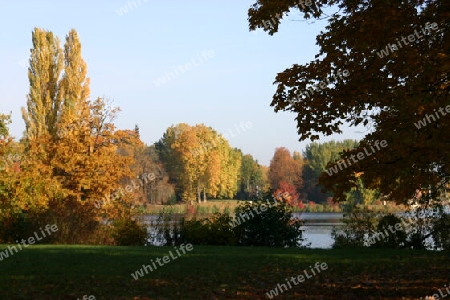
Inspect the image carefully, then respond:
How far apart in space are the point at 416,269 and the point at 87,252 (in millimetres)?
9390

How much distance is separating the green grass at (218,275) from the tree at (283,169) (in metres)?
71.4

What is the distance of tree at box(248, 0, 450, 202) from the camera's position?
8.37 metres

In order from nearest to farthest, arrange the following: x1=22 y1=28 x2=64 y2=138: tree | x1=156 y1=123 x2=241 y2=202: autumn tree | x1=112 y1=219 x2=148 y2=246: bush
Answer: x1=112 y1=219 x2=148 y2=246: bush
x1=22 y1=28 x2=64 y2=138: tree
x1=156 y1=123 x2=241 y2=202: autumn tree

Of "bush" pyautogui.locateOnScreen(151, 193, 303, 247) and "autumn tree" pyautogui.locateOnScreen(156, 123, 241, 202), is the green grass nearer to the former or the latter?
"bush" pyautogui.locateOnScreen(151, 193, 303, 247)

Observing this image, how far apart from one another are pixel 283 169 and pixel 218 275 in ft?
257

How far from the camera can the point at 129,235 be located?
22547mm

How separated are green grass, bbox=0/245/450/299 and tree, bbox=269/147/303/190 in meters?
71.4

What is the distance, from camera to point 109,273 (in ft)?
39.4

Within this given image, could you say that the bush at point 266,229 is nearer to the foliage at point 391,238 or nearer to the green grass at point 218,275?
the foliage at point 391,238

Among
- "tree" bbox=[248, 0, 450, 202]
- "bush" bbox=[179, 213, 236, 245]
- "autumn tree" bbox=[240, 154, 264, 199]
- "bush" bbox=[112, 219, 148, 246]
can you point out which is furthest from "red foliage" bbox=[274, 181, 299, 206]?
"autumn tree" bbox=[240, 154, 264, 199]

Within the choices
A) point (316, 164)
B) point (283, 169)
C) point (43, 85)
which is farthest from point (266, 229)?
point (316, 164)

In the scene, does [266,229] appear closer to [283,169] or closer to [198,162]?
[198,162]

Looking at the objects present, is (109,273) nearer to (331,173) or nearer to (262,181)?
(331,173)

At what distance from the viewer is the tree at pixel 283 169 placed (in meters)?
88.8
